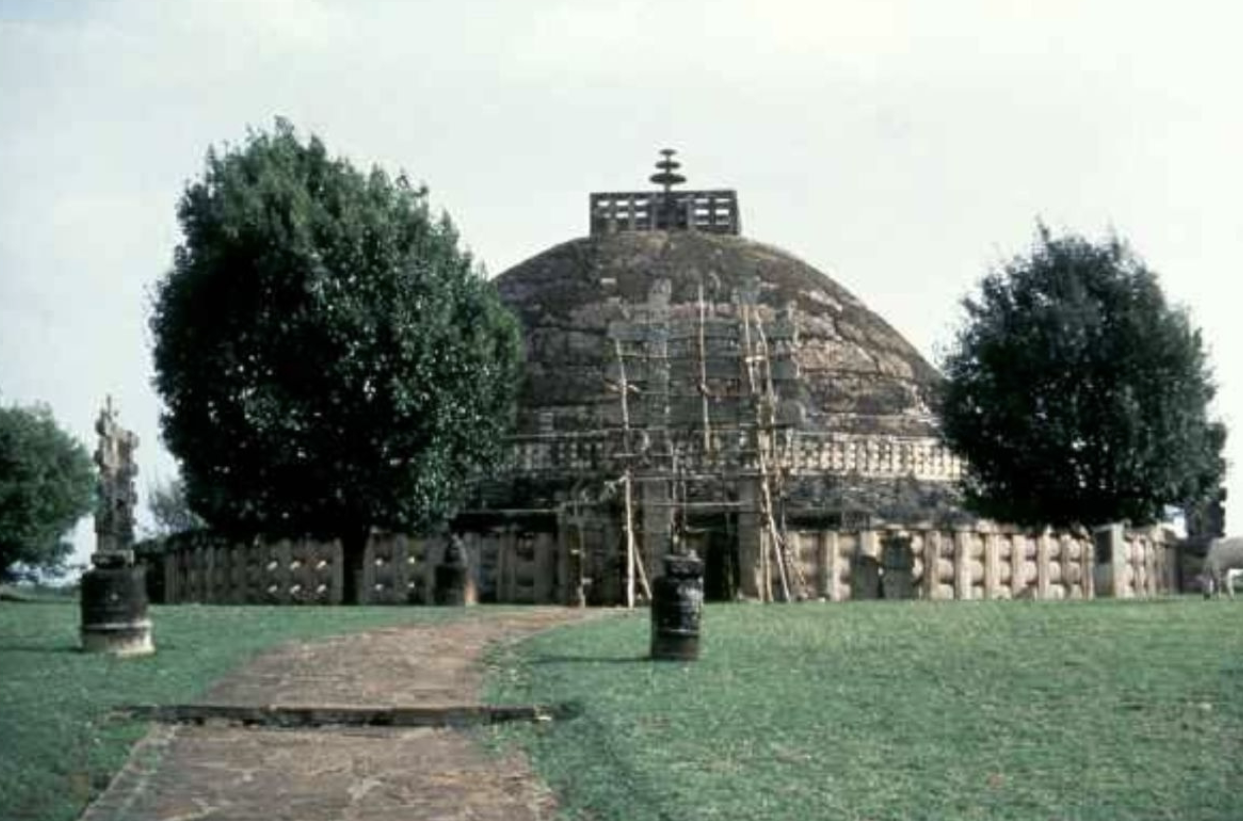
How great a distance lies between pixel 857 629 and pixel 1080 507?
16230 mm

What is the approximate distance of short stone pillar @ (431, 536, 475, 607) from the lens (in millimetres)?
25422

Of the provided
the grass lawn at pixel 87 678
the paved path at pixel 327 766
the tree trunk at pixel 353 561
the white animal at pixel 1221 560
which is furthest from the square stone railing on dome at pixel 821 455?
the paved path at pixel 327 766

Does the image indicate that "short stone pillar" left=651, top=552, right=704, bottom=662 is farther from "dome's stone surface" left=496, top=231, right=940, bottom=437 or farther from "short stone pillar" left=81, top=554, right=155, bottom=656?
"dome's stone surface" left=496, top=231, right=940, bottom=437

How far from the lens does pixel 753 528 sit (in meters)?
28.8

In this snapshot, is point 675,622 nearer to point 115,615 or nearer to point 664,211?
point 115,615

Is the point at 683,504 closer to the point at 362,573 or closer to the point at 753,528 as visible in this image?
the point at 753,528

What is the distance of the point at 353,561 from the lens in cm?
2903

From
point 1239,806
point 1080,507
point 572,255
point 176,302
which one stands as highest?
point 572,255

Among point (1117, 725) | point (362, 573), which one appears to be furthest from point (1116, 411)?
point (1117, 725)

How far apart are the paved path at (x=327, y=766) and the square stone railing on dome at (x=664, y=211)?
31713mm

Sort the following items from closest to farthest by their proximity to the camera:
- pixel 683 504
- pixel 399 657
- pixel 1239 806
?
1. pixel 1239 806
2. pixel 399 657
3. pixel 683 504

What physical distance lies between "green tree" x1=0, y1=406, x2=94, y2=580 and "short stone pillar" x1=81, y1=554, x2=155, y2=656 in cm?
3241

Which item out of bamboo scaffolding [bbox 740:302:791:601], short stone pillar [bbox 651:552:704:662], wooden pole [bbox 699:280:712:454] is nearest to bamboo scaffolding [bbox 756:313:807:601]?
bamboo scaffolding [bbox 740:302:791:601]

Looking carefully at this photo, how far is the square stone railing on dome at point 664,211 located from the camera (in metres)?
46.7
